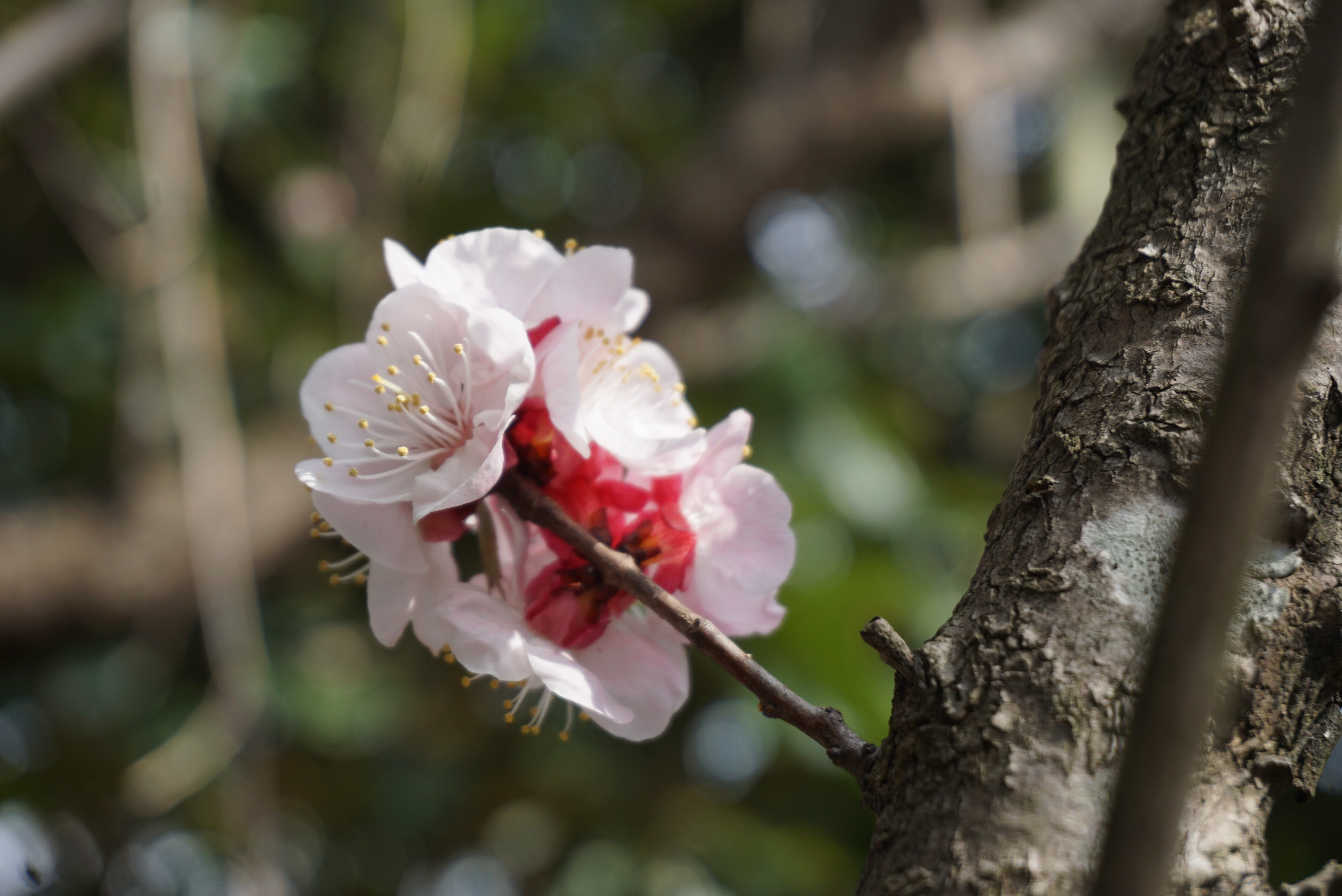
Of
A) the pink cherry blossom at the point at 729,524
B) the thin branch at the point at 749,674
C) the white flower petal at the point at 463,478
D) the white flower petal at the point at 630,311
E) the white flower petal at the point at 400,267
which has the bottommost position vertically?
the thin branch at the point at 749,674

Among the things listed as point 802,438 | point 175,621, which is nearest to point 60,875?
point 175,621

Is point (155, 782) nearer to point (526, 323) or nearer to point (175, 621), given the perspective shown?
point (175, 621)

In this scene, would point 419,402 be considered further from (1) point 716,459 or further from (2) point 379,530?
(1) point 716,459

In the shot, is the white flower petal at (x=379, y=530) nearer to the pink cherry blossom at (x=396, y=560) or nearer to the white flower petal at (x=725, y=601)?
the pink cherry blossom at (x=396, y=560)

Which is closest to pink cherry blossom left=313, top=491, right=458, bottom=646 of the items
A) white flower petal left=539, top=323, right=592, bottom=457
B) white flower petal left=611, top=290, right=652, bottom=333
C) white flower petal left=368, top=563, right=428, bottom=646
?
white flower petal left=368, top=563, right=428, bottom=646

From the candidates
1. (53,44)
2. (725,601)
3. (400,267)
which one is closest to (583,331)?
(400,267)

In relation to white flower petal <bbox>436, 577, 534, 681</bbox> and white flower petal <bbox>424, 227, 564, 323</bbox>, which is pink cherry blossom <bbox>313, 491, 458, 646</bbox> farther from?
white flower petal <bbox>424, 227, 564, 323</bbox>

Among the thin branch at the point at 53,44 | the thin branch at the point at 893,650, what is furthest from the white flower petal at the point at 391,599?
the thin branch at the point at 53,44
